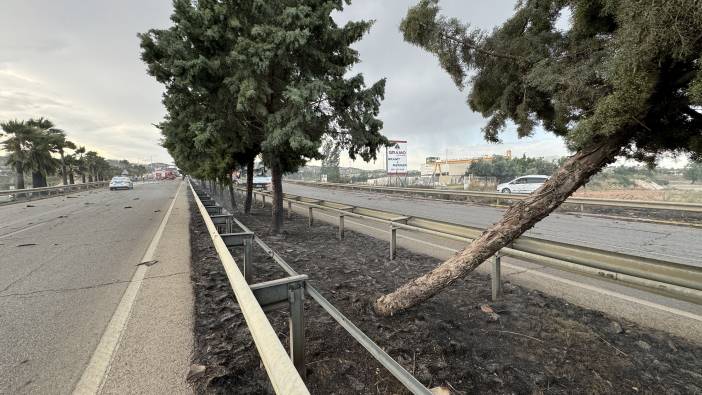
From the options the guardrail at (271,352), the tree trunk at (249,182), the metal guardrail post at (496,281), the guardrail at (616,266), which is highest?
the tree trunk at (249,182)

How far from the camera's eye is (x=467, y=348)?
8.84ft

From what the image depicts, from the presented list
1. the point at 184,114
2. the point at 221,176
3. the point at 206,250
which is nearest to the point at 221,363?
the point at 206,250

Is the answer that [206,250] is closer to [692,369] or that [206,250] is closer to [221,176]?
[221,176]

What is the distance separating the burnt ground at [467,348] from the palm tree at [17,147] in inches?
1475

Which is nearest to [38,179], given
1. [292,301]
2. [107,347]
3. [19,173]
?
[19,173]

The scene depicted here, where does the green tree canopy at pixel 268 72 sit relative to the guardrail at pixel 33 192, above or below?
above

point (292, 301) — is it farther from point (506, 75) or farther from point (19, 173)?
point (19, 173)

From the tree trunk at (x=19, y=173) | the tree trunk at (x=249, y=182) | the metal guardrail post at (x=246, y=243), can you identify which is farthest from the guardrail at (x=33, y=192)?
the metal guardrail post at (x=246, y=243)

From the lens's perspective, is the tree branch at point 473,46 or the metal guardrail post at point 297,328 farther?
the tree branch at point 473,46

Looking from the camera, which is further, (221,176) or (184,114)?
(221,176)

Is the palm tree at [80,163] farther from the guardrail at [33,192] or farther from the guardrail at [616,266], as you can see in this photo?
the guardrail at [616,266]

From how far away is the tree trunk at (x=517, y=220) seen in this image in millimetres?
2307

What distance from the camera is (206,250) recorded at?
6656mm

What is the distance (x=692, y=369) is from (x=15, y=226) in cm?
1627
